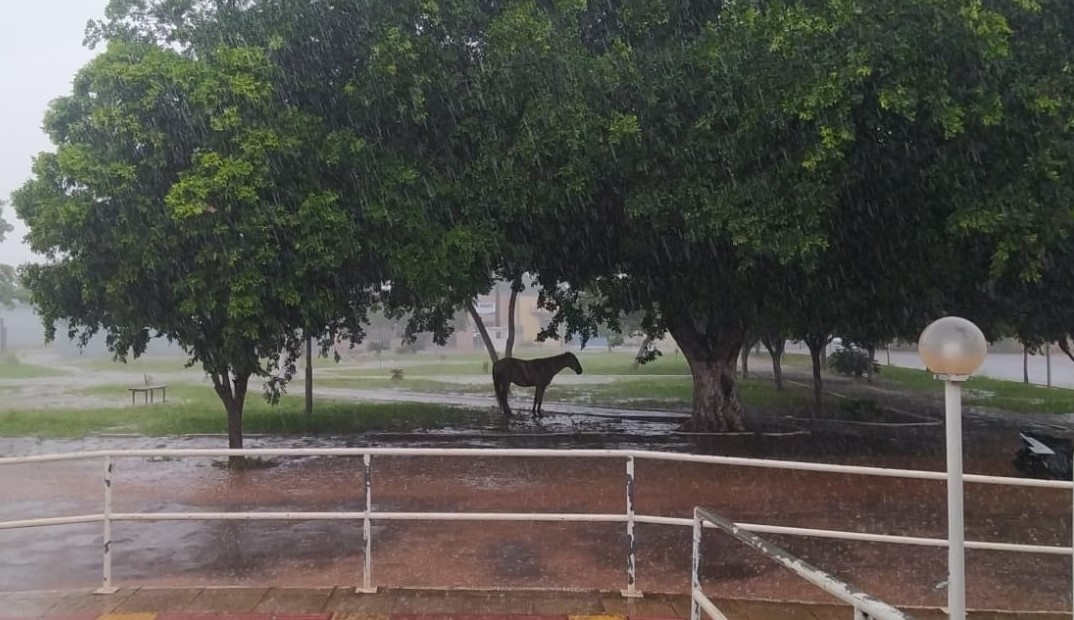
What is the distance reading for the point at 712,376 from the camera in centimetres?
1808

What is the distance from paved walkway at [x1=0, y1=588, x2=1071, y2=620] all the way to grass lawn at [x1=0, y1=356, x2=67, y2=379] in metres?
35.9

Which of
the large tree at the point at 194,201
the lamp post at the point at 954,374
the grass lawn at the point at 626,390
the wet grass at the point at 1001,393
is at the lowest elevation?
the wet grass at the point at 1001,393

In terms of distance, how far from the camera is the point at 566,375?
4275 cm

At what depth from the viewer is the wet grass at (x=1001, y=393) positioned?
2542 cm

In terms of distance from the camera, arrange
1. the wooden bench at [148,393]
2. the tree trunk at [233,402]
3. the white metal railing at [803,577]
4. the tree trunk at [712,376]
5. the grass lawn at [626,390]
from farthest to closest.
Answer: the grass lawn at [626,390]
the wooden bench at [148,393]
the tree trunk at [712,376]
the tree trunk at [233,402]
the white metal railing at [803,577]

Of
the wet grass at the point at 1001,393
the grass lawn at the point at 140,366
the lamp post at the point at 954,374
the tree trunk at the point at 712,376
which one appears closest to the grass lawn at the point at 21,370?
the grass lawn at the point at 140,366

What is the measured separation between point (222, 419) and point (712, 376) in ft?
38.3

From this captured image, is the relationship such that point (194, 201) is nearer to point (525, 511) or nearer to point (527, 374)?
point (525, 511)

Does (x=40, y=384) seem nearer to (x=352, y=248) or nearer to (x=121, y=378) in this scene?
(x=121, y=378)

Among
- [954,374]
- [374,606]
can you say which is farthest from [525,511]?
[954,374]

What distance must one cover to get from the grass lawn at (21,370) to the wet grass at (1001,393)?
3609cm

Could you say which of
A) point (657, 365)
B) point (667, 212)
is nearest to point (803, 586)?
point (667, 212)

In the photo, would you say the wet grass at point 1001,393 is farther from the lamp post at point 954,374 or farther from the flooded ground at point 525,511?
the lamp post at point 954,374

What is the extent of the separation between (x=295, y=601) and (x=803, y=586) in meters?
3.89
